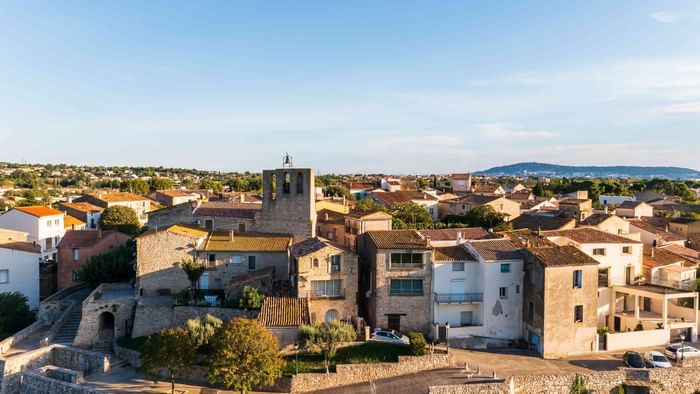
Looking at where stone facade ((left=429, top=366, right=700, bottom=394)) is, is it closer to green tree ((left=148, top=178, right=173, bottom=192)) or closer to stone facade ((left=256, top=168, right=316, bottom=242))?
stone facade ((left=256, top=168, right=316, bottom=242))

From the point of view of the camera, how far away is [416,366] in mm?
28688

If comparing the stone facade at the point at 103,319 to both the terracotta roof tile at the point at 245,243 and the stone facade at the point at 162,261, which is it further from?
the terracotta roof tile at the point at 245,243

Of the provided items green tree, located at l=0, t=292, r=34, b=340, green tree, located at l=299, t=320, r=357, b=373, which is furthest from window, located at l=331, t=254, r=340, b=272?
green tree, located at l=0, t=292, r=34, b=340

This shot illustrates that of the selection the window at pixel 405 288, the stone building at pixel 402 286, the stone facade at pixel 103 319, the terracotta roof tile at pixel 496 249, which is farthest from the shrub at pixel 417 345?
the stone facade at pixel 103 319

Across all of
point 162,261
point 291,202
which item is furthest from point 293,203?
point 162,261

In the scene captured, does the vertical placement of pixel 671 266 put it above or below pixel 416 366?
above

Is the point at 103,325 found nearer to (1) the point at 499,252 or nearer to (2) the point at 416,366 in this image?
(2) the point at 416,366

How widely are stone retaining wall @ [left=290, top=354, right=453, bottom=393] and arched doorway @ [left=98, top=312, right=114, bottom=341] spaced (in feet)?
49.8

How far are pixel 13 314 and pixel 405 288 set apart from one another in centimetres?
2912

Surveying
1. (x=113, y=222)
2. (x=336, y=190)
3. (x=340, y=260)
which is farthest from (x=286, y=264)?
(x=336, y=190)

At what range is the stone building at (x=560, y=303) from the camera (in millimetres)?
31000

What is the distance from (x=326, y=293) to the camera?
3241 centimetres

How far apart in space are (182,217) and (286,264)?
13241 mm

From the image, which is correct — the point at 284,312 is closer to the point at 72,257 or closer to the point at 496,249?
the point at 496,249
